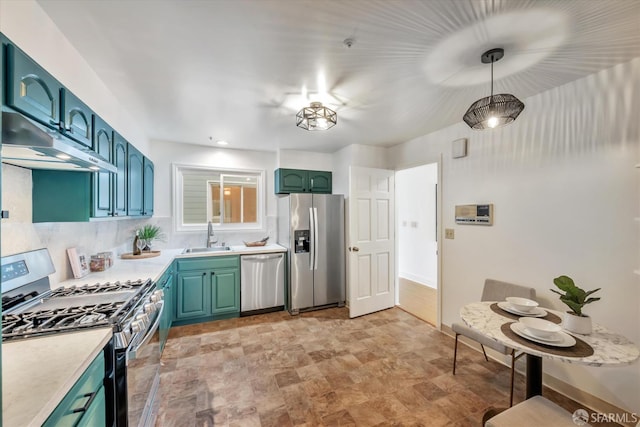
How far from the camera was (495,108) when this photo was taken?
165cm

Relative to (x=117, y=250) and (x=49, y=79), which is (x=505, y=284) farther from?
(x=117, y=250)

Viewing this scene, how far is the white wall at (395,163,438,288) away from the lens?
4.80 m

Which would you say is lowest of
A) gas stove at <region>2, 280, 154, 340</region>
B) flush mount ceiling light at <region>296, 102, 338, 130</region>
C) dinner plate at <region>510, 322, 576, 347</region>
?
dinner plate at <region>510, 322, 576, 347</region>

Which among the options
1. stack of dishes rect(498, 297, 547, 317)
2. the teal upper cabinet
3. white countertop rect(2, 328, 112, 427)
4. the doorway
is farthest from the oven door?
the doorway

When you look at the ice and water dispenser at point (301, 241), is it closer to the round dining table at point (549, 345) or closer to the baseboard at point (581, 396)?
the round dining table at point (549, 345)

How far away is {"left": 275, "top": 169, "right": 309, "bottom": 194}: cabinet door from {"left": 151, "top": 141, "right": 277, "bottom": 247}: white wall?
0.35 meters

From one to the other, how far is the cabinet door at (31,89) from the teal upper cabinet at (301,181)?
2727mm

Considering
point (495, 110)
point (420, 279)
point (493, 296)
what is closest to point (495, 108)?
point (495, 110)

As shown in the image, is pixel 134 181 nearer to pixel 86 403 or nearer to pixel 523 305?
pixel 86 403

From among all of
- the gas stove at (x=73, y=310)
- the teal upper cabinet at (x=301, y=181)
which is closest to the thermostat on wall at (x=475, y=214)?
the teal upper cabinet at (x=301, y=181)

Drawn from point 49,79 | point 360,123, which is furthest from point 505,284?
point 49,79

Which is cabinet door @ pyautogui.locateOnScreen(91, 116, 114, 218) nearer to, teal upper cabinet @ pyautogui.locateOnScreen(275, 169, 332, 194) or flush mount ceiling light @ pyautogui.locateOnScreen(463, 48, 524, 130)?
teal upper cabinet @ pyautogui.locateOnScreen(275, 169, 332, 194)

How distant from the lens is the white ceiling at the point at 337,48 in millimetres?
1317

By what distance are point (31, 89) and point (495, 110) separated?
7.82ft
